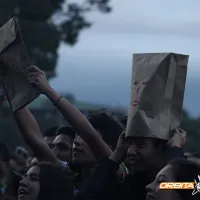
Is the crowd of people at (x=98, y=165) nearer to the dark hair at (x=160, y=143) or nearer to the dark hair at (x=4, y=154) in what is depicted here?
the dark hair at (x=160, y=143)

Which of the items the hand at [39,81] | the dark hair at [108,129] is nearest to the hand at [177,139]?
the dark hair at [108,129]

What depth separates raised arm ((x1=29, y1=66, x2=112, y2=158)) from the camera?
5.65 meters

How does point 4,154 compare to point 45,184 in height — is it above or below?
above

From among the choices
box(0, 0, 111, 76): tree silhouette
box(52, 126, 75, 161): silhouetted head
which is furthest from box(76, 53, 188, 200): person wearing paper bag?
box(0, 0, 111, 76): tree silhouette

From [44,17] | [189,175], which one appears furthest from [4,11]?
[189,175]

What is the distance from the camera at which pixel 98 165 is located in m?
5.52

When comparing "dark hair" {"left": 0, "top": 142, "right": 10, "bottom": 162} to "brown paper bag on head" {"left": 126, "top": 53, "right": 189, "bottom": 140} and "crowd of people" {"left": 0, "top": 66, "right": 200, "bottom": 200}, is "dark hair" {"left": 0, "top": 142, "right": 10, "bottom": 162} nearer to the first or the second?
"crowd of people" {"left": 0, "top": 66, "right": 200, "bottom": 200}

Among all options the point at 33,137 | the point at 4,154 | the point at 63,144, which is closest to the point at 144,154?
the point at 33,137

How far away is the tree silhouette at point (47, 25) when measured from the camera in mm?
24562

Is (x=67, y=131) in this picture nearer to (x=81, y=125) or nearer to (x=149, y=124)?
(x=81, y=125)

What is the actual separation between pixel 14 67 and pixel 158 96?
3.00 feet

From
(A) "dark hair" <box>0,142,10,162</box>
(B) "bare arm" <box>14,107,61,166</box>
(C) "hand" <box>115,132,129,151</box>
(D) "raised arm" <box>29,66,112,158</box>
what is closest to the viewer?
(C) "hand" <box>115,132,129,151</box>

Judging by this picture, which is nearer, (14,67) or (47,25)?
(14,67)

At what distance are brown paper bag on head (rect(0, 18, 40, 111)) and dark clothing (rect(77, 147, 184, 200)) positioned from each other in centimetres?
59
